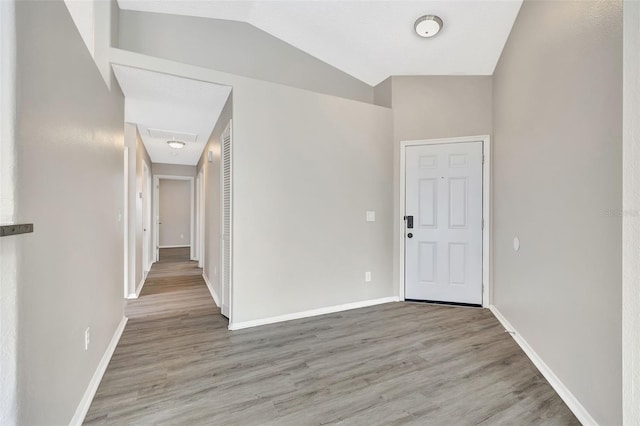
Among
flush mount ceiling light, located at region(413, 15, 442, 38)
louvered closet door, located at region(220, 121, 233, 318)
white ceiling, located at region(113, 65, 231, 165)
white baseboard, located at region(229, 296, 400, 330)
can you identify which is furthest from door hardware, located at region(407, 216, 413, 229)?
white ceiling, located at region(113, 65, 231, 165)

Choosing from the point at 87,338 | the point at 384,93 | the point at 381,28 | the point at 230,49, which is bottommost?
the point at 87,338

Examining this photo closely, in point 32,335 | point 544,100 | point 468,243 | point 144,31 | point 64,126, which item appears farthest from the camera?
point 468,243

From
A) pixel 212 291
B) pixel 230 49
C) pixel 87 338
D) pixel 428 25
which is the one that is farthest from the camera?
pixel 212 291

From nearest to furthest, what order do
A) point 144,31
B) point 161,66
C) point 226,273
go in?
point 161,66, point 144,31, point 226,273

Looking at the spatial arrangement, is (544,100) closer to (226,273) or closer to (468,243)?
(468,243)

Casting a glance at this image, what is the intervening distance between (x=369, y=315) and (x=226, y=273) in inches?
64.0

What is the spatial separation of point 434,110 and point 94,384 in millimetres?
4067

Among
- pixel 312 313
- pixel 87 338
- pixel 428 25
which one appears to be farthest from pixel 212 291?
pixel 428 25

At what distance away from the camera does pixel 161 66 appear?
2461mm

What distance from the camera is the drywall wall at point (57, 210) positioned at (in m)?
1.05

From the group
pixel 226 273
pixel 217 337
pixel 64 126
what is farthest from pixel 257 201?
pixel 64 126

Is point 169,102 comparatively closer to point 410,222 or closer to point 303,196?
point 303,196

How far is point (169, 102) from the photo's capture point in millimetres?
3076

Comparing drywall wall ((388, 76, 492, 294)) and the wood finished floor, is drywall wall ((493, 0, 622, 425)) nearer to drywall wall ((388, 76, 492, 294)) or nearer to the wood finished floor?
the wood finished floor
